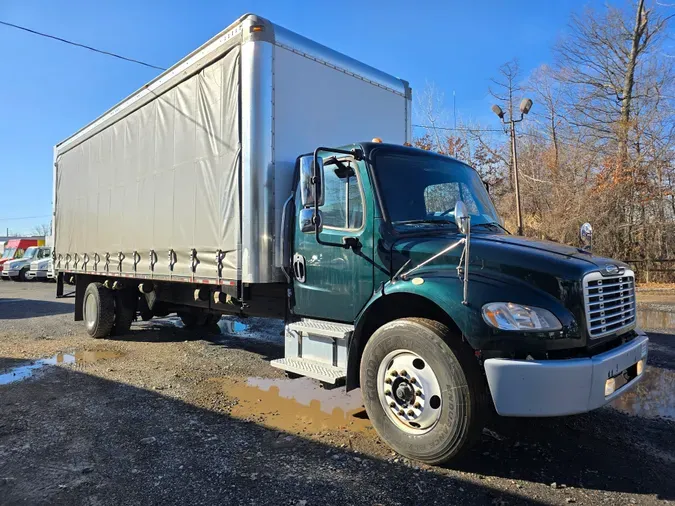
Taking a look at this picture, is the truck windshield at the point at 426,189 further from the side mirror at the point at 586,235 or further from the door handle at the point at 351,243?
the side mirror at the point at 586,235

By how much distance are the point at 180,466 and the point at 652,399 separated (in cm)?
461

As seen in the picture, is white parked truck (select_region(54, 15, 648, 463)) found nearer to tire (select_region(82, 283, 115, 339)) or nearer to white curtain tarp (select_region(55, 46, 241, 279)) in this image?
white curtain tarp (select_region(55, 46, 241, 279))

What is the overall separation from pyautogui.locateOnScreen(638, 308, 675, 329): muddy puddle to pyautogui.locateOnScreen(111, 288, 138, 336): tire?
9.54 metres

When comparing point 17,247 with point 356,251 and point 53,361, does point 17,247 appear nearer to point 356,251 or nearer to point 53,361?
point 53,361

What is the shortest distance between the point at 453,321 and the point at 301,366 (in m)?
1.62

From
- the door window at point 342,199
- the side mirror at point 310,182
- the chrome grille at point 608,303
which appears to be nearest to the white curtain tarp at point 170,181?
the side mirror at point 310,182

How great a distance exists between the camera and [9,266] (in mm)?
28922

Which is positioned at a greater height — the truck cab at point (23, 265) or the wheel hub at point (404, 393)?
the truck cab at point (23, 265)

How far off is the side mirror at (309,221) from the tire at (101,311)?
18.6ft

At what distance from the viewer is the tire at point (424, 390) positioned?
10.4 feet

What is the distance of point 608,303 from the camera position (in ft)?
11.3

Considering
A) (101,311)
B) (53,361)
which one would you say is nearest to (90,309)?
(101,311)

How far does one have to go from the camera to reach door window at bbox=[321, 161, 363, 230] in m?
4.15

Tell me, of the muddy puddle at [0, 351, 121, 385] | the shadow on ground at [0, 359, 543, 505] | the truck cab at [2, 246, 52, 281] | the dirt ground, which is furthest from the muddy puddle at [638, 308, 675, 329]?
the truck cab at [2, 246, 52, 281]
